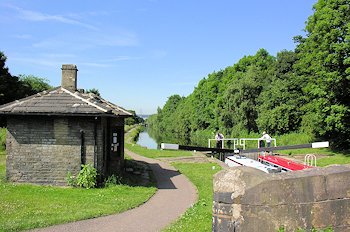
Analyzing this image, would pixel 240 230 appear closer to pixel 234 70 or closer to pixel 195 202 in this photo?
pixel 195 202

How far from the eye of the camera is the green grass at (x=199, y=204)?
8.70 metres

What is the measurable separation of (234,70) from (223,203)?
66.6 m

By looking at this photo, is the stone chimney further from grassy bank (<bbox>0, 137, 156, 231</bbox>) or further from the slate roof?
grassy bank (<bbox>0, 137, 156, 231</bbox>)

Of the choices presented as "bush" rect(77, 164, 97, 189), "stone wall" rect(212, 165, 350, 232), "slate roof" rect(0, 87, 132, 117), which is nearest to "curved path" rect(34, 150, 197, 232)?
"bush" rect(77, 164, 97, 189)

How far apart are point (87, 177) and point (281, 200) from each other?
10676 millimetres

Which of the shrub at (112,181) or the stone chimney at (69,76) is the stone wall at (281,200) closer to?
the shrub at (112,181)

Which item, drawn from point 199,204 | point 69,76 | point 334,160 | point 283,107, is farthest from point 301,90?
point 199,204

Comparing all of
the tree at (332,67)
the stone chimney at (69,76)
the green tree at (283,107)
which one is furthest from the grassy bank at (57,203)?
the green tree at (283,107)

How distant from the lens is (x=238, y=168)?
462 cm

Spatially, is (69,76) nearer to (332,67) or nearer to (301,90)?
(332,67)

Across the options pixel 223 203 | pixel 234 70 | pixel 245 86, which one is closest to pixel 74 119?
pixel 223 203

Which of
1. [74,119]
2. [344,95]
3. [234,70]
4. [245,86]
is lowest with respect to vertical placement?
[74,119]

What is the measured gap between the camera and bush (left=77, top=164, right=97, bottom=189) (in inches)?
547

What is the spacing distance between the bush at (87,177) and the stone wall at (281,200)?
1010 cm
